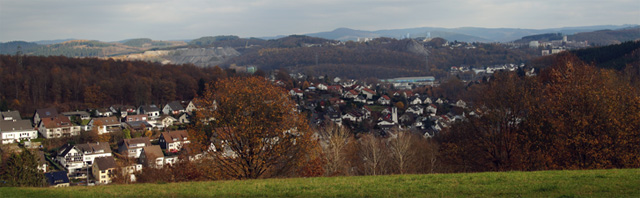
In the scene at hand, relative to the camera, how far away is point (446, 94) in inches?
2325

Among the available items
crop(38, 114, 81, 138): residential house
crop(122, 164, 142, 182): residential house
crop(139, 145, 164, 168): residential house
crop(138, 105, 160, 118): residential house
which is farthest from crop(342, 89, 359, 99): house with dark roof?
crop(122, 164, 142, 182): residential house

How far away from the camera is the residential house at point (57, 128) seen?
108 ft

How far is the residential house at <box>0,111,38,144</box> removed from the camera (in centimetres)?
3178

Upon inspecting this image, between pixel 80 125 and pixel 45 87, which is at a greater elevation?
pixel 45 87

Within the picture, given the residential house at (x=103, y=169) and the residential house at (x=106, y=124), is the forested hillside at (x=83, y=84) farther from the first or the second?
the residential house at (x=103, y=169)

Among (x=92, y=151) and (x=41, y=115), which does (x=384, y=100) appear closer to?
(x=92, y=151)

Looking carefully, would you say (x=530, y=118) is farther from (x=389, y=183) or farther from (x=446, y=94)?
(x=446, y=94)

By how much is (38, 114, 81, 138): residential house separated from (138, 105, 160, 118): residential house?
7.53 meters

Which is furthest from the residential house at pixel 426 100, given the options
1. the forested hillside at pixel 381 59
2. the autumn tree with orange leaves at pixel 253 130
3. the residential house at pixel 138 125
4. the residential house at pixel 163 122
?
the forested hillside at pixel 381 59

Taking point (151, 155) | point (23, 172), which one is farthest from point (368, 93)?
point (23, 172)

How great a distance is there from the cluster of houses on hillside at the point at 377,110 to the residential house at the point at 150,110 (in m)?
13.2

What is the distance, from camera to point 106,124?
36.5m

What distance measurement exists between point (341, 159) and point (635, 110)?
995 cm

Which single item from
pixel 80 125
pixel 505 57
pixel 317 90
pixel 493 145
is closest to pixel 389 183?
pixel 493 145
